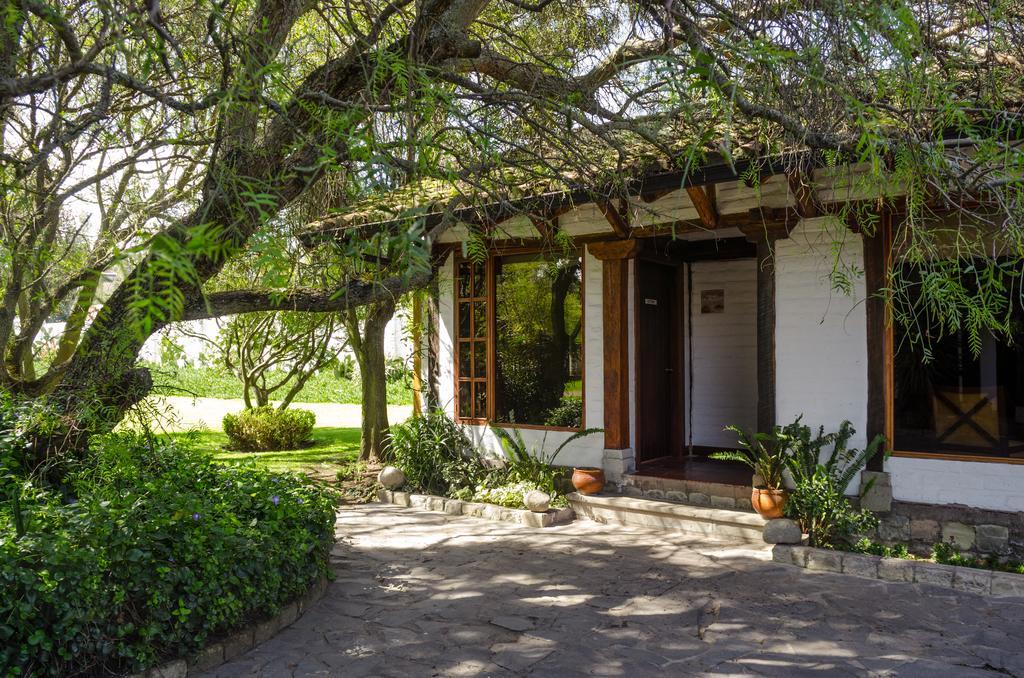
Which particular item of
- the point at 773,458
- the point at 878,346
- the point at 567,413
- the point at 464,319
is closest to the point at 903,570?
the point at 773,458

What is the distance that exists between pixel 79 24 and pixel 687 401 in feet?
24.8

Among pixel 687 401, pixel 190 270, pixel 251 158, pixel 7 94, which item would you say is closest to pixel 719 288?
pixel 687 401

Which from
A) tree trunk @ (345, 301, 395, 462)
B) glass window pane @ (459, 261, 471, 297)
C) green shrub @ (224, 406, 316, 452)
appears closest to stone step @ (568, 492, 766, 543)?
glass window pane @ (459, 261, 471, 297)

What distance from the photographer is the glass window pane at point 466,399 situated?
9.67m

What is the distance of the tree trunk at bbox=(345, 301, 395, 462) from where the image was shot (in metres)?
11.3

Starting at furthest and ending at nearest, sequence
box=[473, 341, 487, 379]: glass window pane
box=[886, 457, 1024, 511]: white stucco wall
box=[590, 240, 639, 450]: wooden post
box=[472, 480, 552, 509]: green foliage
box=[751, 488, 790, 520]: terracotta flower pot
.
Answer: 1. box=[473, 341, 487, 379]: glass window pane
2. box=[590, 240, 639, 450]: wooden post
3. box=[472, 480, 552, 509]: green foliage
4. box=[751, 488, 790, 520]: terracotta flower pot
5. box=[886, 457, 1024, 511]: white stucco wall

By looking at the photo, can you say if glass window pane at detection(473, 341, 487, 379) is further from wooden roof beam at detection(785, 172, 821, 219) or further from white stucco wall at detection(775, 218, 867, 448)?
wooden roof beam at detection(785, 172, 821, 219)

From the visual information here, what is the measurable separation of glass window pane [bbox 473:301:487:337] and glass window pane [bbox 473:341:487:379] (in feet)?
0.40

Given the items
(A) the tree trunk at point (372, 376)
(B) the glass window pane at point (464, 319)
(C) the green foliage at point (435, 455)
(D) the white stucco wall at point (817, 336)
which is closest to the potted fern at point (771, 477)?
(D) the white stucco wall at point (817, 336)

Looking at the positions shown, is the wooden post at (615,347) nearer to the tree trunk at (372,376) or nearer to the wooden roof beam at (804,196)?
the wooden roof beam at (804,196)

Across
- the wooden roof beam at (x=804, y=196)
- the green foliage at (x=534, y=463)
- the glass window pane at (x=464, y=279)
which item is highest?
the wooden roof beam at (x=804, y=196)

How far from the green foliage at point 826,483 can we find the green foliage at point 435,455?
361 centimetres

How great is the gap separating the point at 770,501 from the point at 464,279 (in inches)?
181

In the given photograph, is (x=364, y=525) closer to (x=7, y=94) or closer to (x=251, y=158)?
(x=251, y=158)
